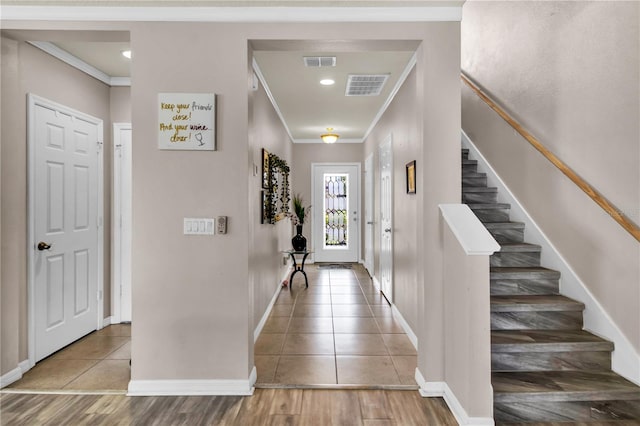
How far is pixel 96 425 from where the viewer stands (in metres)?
2.04

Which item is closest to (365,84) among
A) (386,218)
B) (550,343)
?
(386,218)

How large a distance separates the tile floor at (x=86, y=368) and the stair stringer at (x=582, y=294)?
3148 millimetres

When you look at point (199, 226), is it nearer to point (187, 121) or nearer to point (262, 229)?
point (187, 121)

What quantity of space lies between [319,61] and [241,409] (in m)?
2.80

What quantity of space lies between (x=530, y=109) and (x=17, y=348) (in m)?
4.43

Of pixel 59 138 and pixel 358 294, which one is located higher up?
pixel 59 138

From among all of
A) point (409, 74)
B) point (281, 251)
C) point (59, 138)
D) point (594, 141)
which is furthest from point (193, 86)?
point (281, 251)

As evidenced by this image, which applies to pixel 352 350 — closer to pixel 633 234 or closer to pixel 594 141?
pixel 633 234

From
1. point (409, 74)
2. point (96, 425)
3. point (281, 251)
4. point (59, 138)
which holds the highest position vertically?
point (409, 74)

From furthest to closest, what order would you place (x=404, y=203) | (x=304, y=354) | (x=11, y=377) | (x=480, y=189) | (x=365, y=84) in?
(x=365, y=84) → (x=480, y=189) → (x=404, y=203) → (x=304, y=354) → (x=11, y=377)

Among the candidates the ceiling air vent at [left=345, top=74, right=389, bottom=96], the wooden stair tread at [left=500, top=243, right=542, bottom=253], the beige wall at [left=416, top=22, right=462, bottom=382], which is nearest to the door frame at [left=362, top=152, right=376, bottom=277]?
the ceiling air vent at [left=345, top=74, right=389, bottom=96]

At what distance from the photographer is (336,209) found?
293 inches

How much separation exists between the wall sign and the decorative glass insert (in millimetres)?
5143

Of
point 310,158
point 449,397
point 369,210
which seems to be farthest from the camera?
point 310,158
